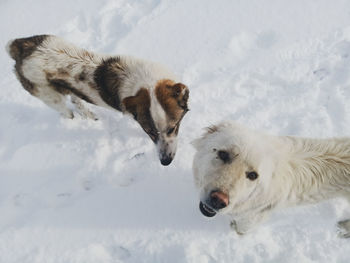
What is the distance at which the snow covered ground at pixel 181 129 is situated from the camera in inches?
154

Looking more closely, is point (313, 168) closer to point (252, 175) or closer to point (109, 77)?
point (252, 175)

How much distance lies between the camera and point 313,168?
9.80ft

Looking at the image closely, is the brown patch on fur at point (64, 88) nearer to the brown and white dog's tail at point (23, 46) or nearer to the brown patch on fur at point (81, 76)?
the brown patch on fur at point (81, 76)

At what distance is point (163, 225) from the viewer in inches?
160

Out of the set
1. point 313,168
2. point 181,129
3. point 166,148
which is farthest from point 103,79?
point 313,168

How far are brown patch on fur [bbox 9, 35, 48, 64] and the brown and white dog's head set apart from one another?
174 cm

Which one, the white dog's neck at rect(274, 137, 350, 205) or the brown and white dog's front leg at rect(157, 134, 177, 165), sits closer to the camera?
the white dog's neck at rect(274, 137, 350, 205)

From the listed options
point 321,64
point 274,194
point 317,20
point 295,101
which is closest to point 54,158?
point 274,194

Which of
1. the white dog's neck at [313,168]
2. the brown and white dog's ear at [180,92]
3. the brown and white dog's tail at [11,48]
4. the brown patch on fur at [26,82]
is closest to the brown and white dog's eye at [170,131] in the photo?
the brown and white dog's ear at [180,92]

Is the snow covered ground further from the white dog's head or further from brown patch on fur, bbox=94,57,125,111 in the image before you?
the white dog's head

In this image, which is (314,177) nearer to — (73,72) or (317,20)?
(73,72)

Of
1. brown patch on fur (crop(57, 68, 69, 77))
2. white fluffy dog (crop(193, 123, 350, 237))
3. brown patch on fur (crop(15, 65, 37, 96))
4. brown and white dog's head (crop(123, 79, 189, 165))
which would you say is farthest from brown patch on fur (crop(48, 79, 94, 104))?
white fluffy dog (crop(193, 123, 350, 237))

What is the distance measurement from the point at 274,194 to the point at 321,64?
11.1 feet

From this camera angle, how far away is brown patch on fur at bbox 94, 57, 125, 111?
12.9ft
